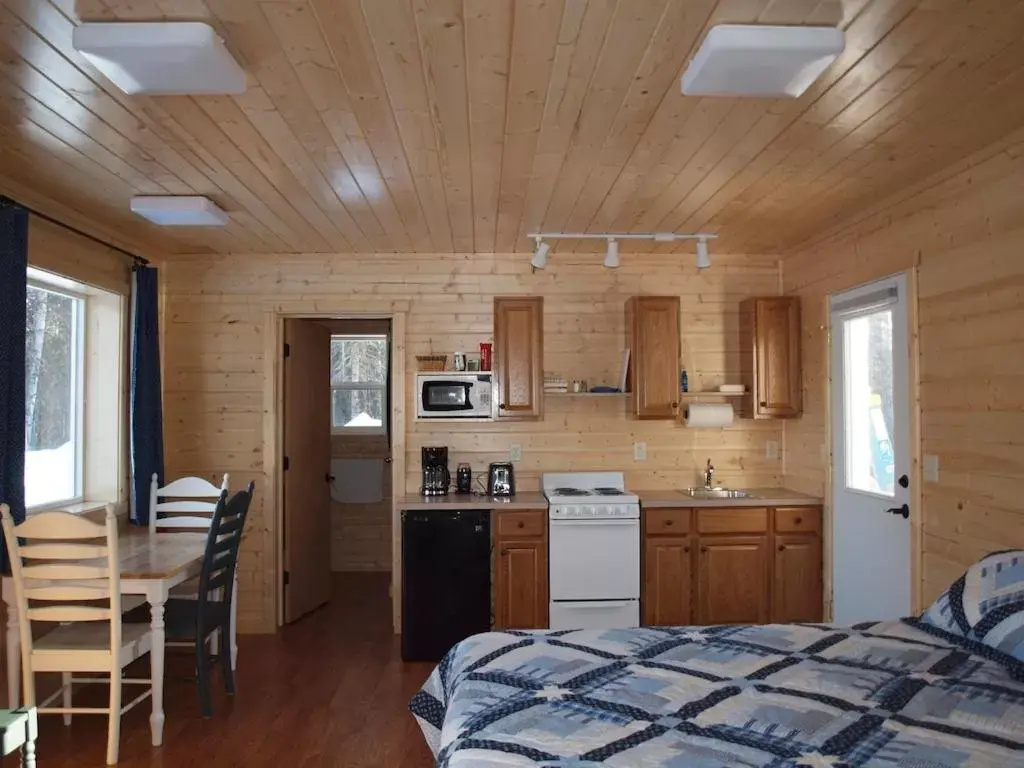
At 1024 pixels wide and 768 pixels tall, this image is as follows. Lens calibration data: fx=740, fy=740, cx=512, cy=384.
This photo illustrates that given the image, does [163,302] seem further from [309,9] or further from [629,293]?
[309,9]

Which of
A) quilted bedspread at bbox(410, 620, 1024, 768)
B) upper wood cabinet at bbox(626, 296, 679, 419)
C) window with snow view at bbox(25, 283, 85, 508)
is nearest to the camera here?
quilted bedspread at bbox(410, 620, 1024, 768)

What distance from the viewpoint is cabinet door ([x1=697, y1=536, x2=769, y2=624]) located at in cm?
456

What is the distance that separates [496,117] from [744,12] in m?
0.98

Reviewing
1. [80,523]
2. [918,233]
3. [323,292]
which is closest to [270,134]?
[80,523]

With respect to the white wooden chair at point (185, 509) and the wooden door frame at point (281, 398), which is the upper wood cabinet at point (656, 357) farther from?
the white wooden chair at point (185, 509)

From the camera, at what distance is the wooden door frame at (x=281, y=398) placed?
5.01 meters

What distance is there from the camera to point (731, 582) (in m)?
4.57

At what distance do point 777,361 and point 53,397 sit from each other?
14.2 ft

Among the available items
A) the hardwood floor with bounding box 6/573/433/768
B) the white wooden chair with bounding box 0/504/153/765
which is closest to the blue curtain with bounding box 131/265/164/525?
the hardwood floor with bounding box 6/573/433/768

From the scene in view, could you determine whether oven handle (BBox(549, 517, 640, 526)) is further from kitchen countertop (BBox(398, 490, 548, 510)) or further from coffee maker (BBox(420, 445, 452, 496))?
coffee maker (BBox(420, 445, 452, 496))

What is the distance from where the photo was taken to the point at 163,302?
16.6 ft

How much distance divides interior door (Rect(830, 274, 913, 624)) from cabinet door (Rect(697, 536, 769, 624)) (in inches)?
17.5

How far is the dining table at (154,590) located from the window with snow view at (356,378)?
11.0 ft

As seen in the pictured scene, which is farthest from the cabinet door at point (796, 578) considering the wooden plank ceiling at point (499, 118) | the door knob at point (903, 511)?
the wooden plank ceiling at point (499, 118)
